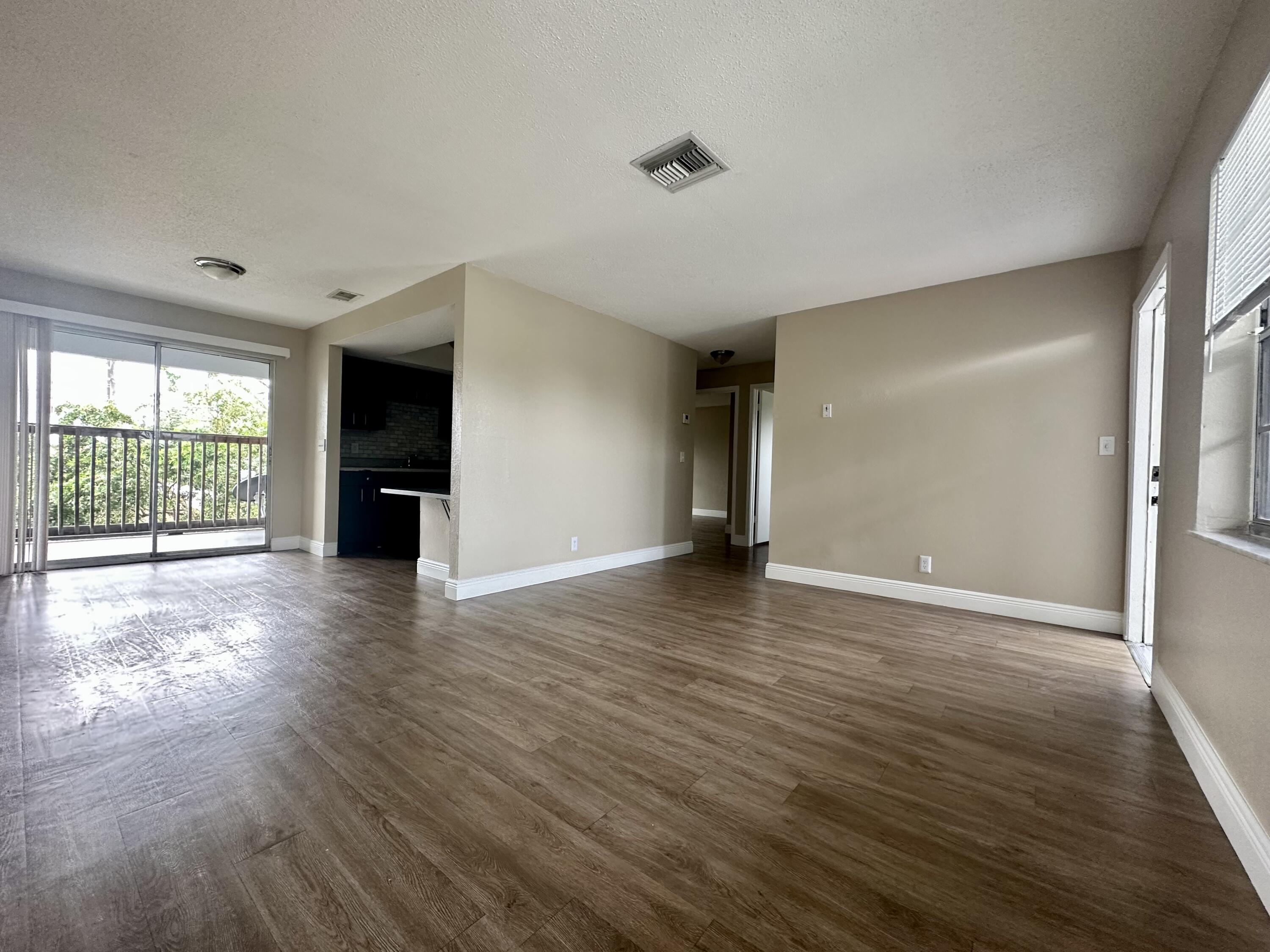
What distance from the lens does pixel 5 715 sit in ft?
6.54

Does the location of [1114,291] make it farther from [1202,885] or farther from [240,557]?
[240,557]

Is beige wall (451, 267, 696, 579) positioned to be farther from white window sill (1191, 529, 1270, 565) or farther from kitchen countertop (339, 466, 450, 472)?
white window sill (1191, 529, 1270, 565)

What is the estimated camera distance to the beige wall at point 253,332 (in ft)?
14.3

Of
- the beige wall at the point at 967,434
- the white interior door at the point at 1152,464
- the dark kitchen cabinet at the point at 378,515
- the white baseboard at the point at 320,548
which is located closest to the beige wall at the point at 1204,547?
the white interior door at the point at 1152,464

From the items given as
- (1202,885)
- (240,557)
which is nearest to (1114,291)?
(1202,885)

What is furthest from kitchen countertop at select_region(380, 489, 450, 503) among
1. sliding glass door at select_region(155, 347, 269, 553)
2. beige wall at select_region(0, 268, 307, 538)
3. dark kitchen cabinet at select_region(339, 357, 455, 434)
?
sliding glass door at select_region(155, 347, 269, 553)

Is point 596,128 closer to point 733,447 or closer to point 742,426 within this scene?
point 742,426

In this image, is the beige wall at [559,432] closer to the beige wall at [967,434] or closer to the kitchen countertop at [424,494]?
the kitchen countertop at [424,494]

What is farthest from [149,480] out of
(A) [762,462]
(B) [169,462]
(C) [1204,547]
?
(C) [1204,547]

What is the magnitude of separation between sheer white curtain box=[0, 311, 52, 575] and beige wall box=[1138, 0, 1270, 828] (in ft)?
24.4

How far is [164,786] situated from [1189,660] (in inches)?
142

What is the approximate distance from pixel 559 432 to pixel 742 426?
3344 mm

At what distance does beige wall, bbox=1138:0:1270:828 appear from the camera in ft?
4.57

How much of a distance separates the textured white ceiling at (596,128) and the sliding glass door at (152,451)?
1.37m
